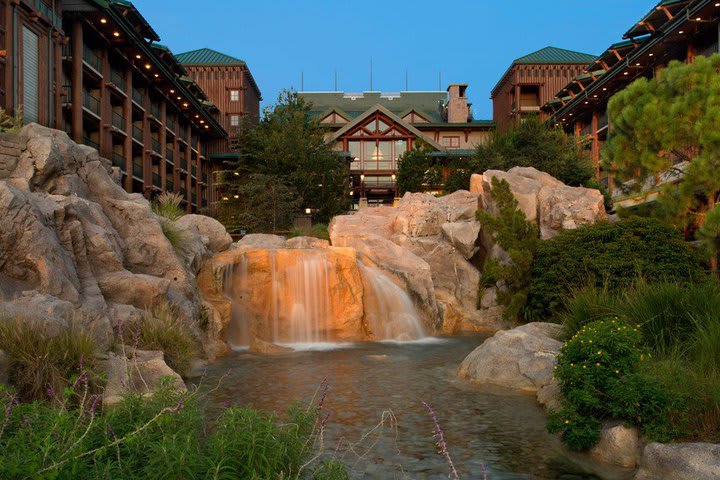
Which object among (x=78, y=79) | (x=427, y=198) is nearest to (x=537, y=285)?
(x=427, y=198)

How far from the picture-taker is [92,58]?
111 feet

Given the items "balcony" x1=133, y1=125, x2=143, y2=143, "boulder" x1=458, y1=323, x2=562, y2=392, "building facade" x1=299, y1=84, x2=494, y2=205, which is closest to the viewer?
"boulder" x1=458, y1=323, x2=562, y2=392

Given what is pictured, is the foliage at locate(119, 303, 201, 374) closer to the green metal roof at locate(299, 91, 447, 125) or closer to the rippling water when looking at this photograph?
the rippling water

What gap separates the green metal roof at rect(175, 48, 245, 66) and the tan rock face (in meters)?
44.8

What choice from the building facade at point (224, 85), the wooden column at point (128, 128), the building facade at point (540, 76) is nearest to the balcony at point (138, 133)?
the wooden column at point (128, 128)

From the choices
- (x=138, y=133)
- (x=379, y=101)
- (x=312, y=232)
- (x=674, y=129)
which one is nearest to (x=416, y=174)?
(x=312, y=232)

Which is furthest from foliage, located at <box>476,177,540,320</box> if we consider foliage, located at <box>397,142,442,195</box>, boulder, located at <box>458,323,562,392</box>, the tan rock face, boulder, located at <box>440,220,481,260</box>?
foliage, located at <box>397,142,442,195</box>

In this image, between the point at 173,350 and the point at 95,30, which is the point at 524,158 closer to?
the point at 95,30

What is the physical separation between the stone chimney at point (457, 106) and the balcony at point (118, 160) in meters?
35.7

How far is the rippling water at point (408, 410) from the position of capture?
710 cm

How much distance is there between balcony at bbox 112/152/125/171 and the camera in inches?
1427

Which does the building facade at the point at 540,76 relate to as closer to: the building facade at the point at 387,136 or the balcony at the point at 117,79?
the building facade at the point at 387,136

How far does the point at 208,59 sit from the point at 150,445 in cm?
6007

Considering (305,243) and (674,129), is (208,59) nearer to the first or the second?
(305,243)
